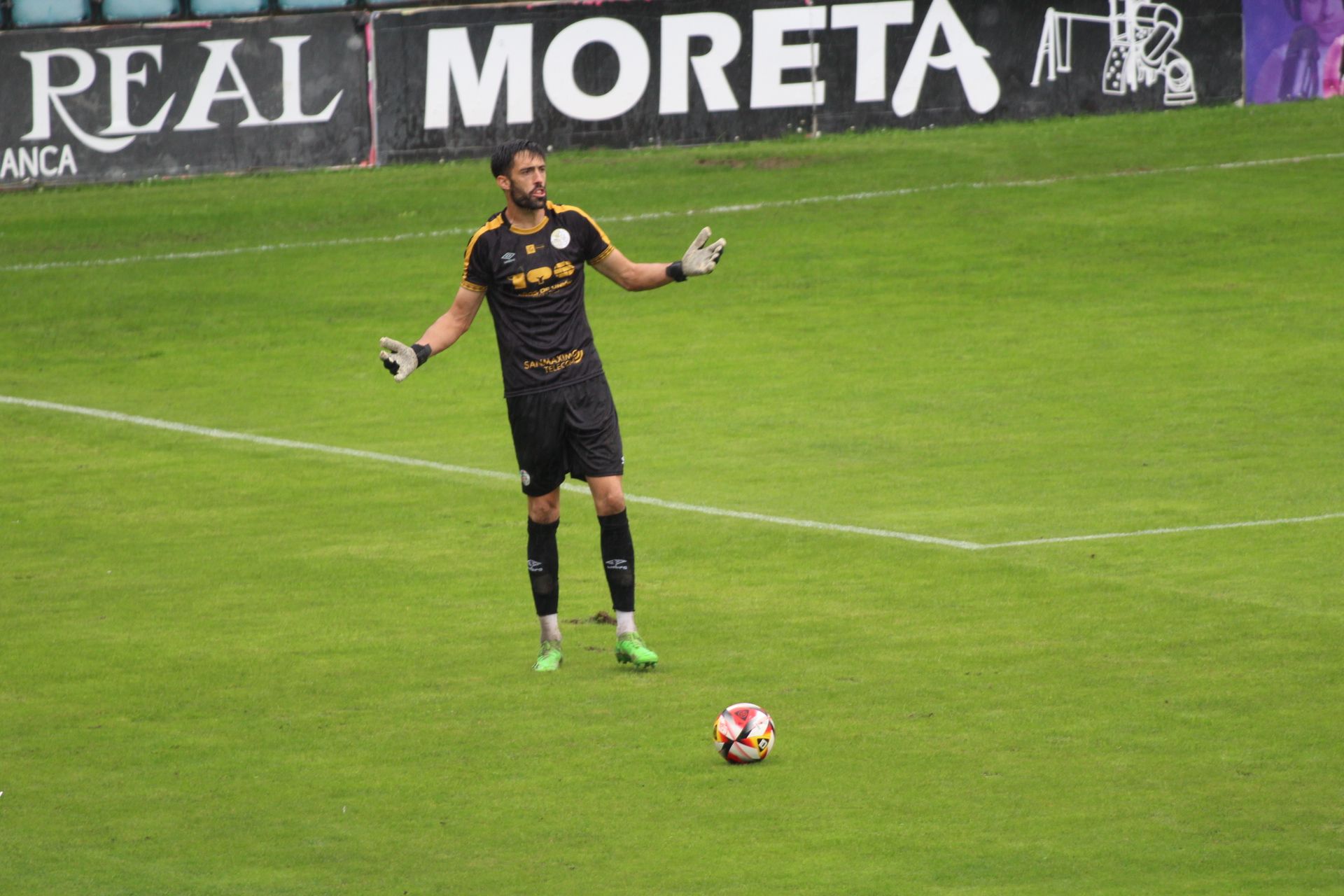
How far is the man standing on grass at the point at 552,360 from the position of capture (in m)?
9.68

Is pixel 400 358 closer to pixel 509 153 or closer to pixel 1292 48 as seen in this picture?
pixel 509 153

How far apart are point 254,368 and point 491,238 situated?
→ 1172 centimetres

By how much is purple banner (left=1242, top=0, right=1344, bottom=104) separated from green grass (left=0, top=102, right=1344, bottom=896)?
172 centimetres

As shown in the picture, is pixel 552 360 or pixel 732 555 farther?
pixel 732 555

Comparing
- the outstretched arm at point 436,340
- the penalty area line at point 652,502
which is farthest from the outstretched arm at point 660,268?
the penalty area line at point 652,502

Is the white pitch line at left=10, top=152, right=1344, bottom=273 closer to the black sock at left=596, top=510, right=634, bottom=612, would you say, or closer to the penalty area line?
the penalty area line

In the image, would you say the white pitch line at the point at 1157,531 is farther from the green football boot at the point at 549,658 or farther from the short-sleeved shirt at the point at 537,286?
the short-sleeved shirt at the point at 537,286

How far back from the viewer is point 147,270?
83.1 ft

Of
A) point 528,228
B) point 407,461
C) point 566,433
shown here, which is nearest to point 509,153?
Answer: point 528,228

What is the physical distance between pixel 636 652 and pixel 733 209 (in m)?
17.2

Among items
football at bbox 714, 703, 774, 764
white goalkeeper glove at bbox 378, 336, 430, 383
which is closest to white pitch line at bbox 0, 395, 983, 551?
white goalkeeper glove at bbox 378, 336, 430, 383

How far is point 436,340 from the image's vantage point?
979 centimetres

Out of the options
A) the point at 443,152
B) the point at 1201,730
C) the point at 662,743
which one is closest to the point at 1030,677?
the point at 1201,730

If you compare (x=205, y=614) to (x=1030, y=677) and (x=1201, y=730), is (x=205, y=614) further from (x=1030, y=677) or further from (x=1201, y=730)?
(x=1201, y=730)
